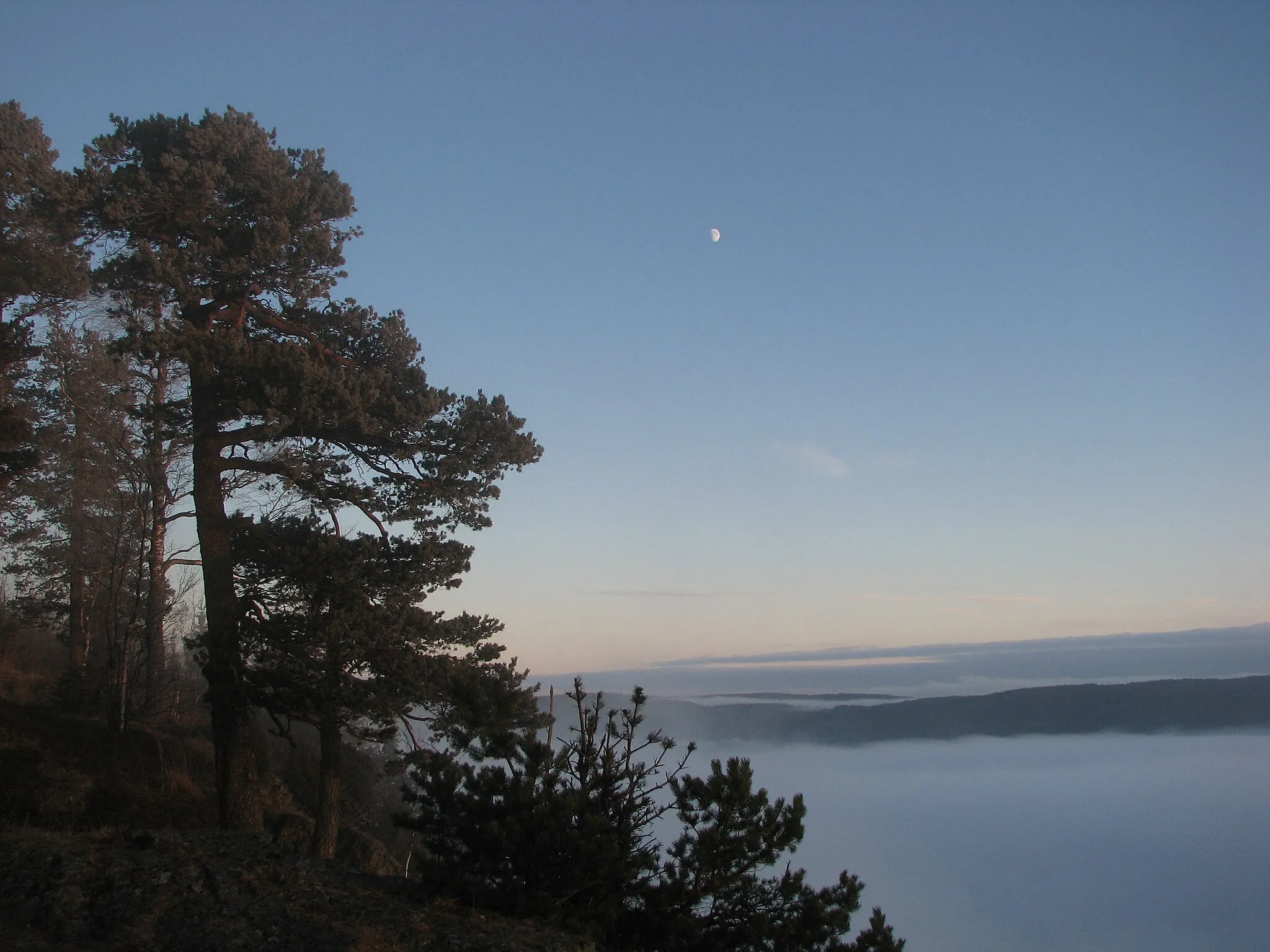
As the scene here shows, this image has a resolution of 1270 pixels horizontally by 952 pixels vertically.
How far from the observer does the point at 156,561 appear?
16703 mm

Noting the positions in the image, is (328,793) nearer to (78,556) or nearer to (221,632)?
(221,632)

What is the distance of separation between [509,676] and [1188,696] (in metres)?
27.1

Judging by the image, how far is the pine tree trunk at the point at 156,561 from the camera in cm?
1614

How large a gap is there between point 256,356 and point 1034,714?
3258cm

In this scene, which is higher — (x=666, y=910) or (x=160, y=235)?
(x=160, y=235)

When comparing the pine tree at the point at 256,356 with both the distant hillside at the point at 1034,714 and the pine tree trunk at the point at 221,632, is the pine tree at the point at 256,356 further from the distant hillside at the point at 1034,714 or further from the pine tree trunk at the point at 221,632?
the distant hillside at the point at 1034,714

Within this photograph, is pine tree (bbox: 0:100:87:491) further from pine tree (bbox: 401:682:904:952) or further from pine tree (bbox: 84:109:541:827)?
pine tree (bbox: 401:682:904:952)

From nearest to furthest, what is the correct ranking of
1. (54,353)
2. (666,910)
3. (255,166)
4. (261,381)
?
(666,910) → (261,381) → (255,166) → (54,353)

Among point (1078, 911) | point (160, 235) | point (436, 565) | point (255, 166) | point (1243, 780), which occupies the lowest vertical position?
point (1078, 911)

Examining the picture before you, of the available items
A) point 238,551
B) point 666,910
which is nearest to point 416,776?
point 666,910

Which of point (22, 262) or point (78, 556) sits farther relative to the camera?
point (78, 556)

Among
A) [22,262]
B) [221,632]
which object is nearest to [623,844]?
[221,632]

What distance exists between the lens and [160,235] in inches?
450

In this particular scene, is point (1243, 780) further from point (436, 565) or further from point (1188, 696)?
point (436, 565)
